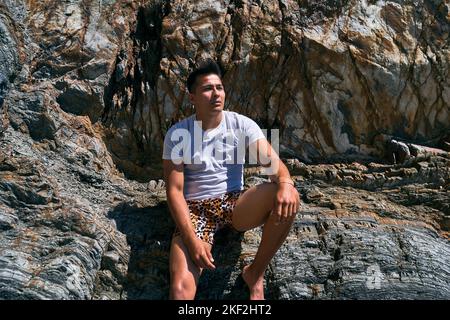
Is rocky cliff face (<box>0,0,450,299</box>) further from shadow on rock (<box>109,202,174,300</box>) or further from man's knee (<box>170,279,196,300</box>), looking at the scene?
man's knee (<box>170,279,196,300</box>)

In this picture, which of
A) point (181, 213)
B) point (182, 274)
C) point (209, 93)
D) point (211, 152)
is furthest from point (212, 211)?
point (209, 93)

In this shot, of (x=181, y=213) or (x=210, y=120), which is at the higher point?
(x=210, y=120)

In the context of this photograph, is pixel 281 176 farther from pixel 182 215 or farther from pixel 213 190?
pixel 182 215

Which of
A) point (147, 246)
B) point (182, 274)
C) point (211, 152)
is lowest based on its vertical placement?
point (182, 274)

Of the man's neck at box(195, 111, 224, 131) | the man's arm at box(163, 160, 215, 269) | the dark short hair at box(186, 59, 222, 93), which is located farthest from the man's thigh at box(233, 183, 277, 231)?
the dark short hair at box(186, 59, 222, 93)

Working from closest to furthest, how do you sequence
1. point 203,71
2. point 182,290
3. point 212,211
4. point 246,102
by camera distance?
point 182,290 → point 212,211 → point 203,71 → point 246,102

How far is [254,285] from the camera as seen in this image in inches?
215

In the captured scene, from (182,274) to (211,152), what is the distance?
103cm

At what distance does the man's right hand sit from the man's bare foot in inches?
14.6

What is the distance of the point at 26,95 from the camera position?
6.69 m

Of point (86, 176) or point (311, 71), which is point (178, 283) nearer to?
point (86, 176)

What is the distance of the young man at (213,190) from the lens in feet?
17.4
